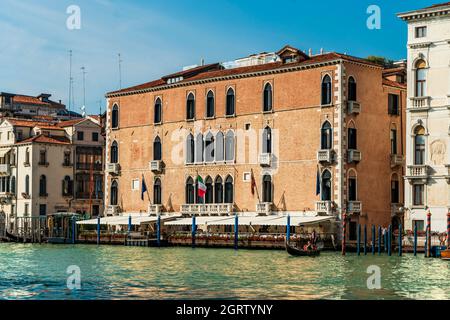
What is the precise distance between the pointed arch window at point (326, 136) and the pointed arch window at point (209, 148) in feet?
25.4

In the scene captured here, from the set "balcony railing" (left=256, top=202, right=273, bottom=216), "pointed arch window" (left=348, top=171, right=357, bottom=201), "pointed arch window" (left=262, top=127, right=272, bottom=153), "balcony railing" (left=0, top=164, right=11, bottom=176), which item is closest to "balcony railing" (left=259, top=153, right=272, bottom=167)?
"pointed arch window" (left=262, top=127, right=272, bottom=153)

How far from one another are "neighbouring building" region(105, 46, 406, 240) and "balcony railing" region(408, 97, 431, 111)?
491 cm

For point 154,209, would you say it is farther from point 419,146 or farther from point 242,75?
point 419,146

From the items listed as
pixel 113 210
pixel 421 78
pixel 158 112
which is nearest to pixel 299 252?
pixel 421 78

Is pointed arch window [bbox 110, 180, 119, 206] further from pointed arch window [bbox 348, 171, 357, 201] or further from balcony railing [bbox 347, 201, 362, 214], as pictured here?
balcony railing [bbox 347, 201, 362, 214]

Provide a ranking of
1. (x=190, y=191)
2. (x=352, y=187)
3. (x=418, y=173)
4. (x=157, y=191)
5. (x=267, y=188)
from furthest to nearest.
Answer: (x=157, y=191)
(x=190, y=191)
(x=267, y=188)
(x=352, y=187)
(x=418, y=173)

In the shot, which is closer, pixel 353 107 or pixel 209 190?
pixel 353 107

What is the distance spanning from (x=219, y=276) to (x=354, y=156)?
1866cm

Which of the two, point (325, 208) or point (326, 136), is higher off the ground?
point (326, 136)

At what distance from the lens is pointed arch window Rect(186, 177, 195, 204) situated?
187 feet

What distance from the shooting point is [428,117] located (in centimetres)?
4466

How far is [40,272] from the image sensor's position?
3488 centimetres
